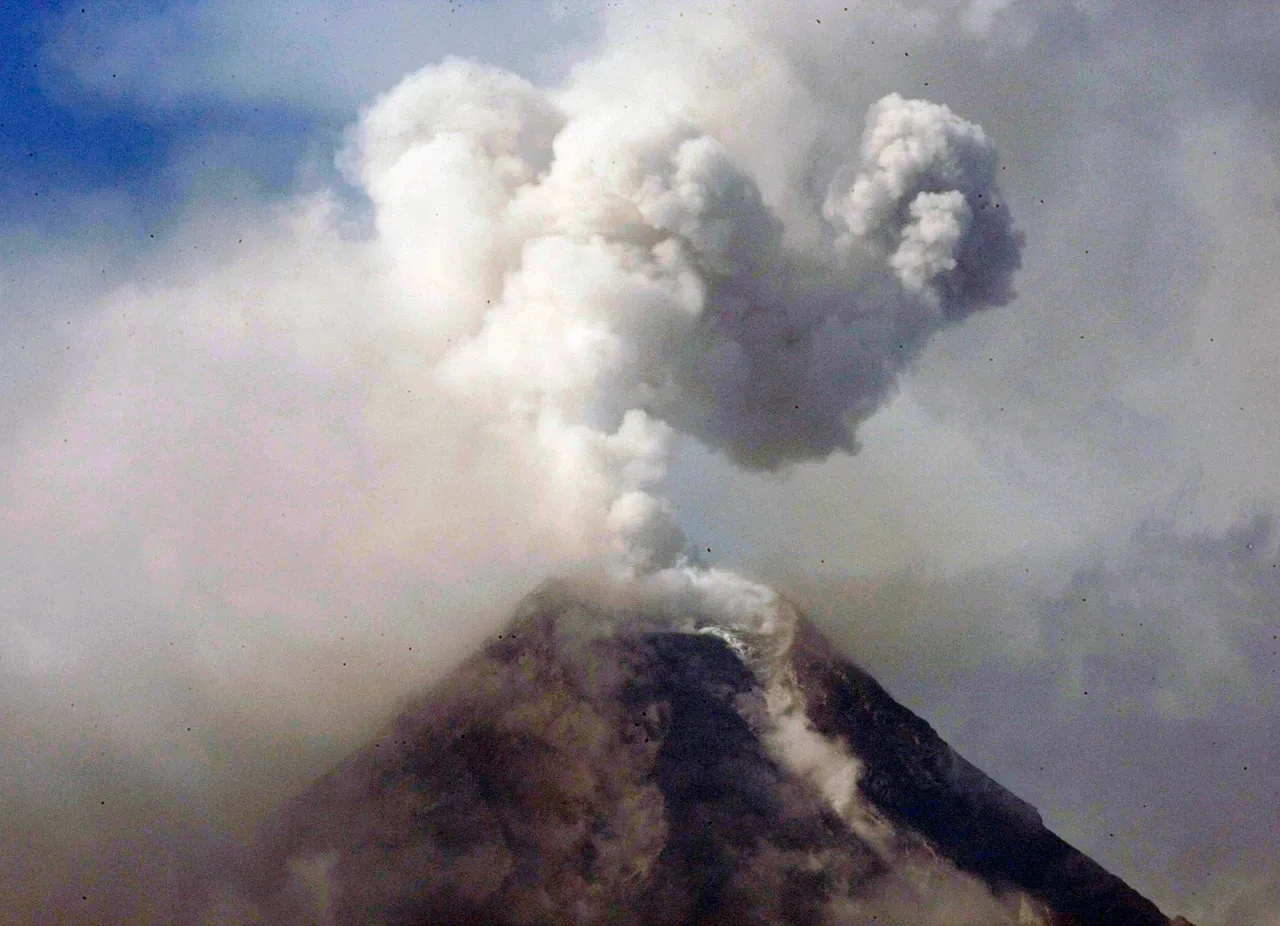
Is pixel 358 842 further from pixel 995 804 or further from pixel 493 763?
pixel 995 804

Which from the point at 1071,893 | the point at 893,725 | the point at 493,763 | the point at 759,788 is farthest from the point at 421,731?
the point at 1071,893

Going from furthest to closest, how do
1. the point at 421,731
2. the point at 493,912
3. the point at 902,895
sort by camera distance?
1. the point at 421,731
2. the point at 902,895
3. the point at 493,912

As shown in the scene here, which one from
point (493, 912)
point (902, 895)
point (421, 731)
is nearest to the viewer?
point (493, 912)

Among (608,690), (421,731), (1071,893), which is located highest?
(1071,893)

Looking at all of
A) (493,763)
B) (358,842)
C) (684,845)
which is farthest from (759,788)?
(358,842)

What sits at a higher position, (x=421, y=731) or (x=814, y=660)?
(x=814, y=660)

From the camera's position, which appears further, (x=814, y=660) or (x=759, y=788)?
(x=814, y=660)

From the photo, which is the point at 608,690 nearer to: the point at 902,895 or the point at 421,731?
the point at 421,731
